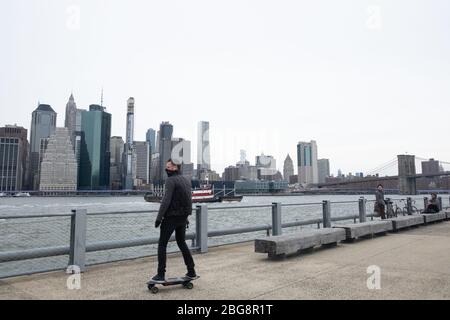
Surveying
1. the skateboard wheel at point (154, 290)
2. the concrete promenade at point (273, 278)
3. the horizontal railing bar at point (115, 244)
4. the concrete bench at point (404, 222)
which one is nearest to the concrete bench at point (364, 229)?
the concrete bench at point (404, 222)

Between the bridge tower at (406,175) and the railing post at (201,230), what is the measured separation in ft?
248

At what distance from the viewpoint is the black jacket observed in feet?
17.2

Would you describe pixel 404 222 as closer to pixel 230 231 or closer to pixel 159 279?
pixel 230 231

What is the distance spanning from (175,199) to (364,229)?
6801 mm

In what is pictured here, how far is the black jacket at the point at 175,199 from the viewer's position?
525cm

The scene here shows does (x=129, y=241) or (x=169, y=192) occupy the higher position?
(x=169, y=192)

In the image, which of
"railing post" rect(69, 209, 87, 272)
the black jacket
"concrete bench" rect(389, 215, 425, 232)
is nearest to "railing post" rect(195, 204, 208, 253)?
"railing post" rect(69, 209, 87, 272)

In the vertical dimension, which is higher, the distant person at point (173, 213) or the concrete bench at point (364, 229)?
the distant person at point (173, 213)

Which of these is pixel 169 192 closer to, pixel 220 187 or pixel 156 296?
pixel 156 296

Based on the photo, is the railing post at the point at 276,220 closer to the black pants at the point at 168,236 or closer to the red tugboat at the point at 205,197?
the black pants at the point at 168,236

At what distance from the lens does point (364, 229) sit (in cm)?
1022

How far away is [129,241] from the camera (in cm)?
734
